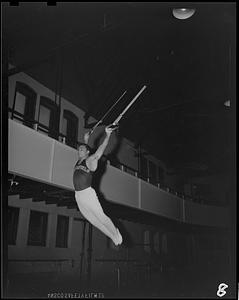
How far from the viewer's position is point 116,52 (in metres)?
5.57

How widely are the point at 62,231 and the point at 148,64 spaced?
341 cm

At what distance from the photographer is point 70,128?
18.2 ft

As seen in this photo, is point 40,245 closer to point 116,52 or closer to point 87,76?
point 87,76

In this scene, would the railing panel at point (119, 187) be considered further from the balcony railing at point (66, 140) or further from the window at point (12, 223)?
the window at point (12, 223)

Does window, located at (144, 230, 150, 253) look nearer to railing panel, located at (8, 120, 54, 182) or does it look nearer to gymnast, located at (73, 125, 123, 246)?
gymnast, located at (73, 125, 123, 246)

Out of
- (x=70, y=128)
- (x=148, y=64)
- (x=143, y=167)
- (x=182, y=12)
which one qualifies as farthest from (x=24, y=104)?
(x=182, y=12)

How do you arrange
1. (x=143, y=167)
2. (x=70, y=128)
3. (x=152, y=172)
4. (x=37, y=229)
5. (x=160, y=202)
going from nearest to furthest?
(x=37, y=229)
(x=70, y=128)
(x=160, y=202)
(x=152, y=172)
(x=143, y=167)

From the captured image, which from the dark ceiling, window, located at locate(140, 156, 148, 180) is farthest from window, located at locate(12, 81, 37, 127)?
window, located at locate(140, 156, 148, 180)

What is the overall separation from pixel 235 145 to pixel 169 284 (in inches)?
90.4

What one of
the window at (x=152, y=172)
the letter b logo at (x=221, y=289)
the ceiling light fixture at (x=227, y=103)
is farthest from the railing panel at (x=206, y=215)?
the ceiling light fixture at (x=227, y=103)

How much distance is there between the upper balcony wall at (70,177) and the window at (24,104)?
37cm

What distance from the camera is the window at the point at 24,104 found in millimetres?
5113

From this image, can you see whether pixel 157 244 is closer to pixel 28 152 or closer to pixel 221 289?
pixel 221 289

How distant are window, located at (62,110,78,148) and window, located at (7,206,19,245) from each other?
1.42 meters
